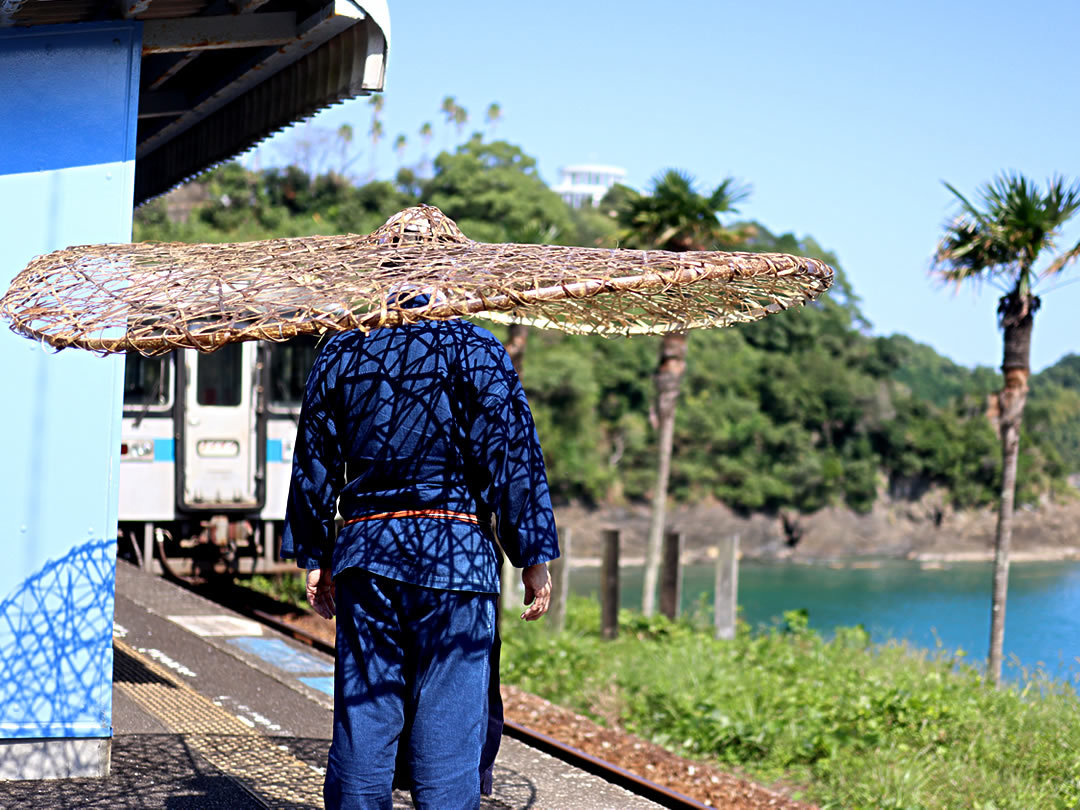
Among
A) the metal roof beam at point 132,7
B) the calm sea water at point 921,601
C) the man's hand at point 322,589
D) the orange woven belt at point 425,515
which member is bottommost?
the calm sea water at point 921,601

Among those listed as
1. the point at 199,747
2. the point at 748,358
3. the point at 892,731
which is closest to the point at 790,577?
the point at 748,358

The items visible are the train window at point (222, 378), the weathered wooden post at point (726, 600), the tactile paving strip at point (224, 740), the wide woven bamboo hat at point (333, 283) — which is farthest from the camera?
the weathered wooden post at point (726, 600)

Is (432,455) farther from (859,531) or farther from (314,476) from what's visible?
(859,531)

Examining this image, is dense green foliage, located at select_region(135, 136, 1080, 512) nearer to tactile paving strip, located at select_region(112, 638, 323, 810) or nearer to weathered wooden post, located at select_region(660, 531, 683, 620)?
weathered wooden post, located at select_region(660, 531, 683, 620)

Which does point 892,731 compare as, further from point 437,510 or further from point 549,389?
point 549,389

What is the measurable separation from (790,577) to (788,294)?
43617 millimetres

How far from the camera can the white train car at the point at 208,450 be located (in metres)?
11.3

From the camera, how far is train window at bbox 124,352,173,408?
1138 centimetres

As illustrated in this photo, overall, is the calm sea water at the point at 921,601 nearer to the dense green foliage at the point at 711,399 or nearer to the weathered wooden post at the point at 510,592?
the weathered wooden post at the point at 510,592

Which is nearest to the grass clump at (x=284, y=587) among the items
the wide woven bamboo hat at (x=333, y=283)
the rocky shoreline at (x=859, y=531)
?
the wide woven bamboo hat at (x=333, y=283)

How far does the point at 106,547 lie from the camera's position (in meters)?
4.24

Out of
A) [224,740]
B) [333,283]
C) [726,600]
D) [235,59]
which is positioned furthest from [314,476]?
[726,600]

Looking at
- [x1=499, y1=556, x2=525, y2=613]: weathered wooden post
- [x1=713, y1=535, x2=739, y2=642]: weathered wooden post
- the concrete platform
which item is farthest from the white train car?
[x1=713, y1=535, x2=739, y2=642]: weathered wooden post

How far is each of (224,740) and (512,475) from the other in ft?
8.35
